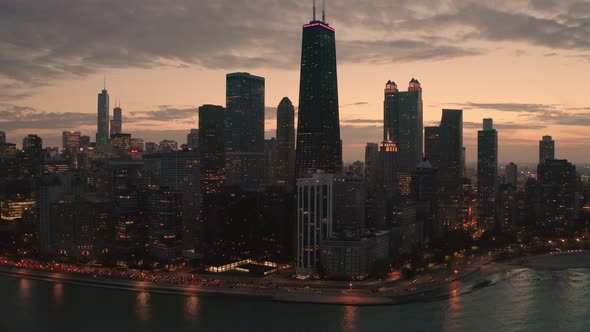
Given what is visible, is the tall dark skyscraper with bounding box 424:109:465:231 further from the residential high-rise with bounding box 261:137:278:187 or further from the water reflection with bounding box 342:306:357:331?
the water reflection with bounding box 342:306:357:331

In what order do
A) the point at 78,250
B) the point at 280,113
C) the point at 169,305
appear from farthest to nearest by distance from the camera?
the point at 280,113, the point at 78,250, the point at 169,305

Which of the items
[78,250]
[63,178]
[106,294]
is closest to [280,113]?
[63,178]

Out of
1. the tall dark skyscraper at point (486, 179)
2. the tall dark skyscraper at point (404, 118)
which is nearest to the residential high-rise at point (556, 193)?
the tall dark skyscraper at point (486, 179)

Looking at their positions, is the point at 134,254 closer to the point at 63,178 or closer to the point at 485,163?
the point at 63,178

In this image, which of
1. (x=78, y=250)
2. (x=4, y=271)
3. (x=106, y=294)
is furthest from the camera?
(x=78, y=250)

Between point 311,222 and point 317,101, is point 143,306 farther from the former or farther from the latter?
point 317,101

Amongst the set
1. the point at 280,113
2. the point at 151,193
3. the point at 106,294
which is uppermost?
the point at 280,113
